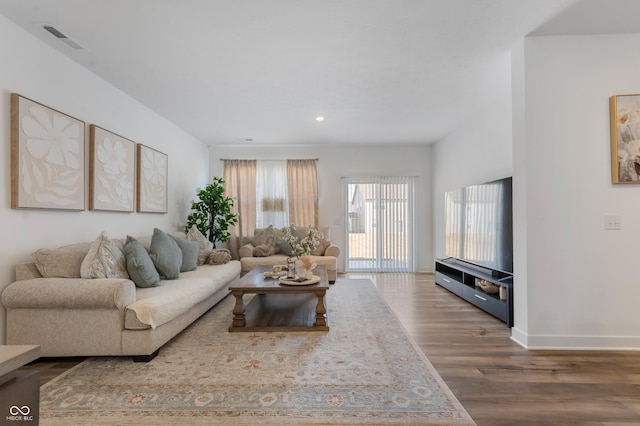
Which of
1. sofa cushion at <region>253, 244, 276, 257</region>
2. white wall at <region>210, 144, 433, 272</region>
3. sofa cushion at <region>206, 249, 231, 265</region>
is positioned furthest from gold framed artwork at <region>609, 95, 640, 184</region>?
sofa cushion at <region>253, 244, 276, 257</region>

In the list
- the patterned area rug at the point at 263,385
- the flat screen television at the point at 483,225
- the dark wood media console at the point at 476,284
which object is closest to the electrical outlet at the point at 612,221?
the flat screen television at the point at 483,225

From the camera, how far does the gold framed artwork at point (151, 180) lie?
434 centimetres

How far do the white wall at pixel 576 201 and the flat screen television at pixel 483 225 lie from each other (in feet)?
2.40

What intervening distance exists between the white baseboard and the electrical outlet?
0.93 metres

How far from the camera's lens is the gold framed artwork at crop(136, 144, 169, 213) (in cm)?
434

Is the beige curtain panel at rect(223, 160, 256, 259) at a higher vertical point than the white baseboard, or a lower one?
higher

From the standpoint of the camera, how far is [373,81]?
145 inches

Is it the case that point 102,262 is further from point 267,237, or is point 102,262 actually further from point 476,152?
point 476,152

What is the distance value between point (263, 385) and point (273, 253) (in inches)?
153

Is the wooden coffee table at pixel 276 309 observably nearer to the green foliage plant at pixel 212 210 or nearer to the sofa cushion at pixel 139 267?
the sofa cushion at pixel 139 267

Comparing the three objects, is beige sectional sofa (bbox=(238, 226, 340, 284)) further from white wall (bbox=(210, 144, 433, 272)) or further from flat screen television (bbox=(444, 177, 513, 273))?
flat screen television (bbox=(444, 177, 513, 273))

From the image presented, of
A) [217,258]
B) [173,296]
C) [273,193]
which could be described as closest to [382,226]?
[273,193]

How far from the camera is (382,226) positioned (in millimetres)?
6906

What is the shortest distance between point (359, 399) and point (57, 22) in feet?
11.5
